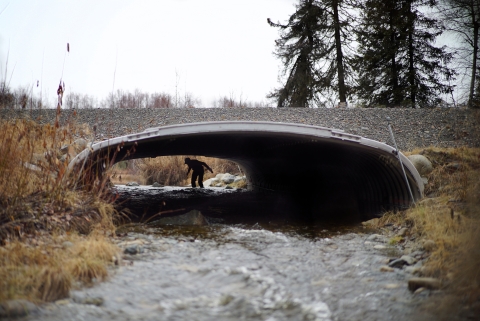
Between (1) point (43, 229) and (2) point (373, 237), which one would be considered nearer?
(1) point (43, 229)

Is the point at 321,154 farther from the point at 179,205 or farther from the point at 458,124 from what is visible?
the point at 458,124

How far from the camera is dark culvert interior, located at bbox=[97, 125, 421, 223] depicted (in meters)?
7.46

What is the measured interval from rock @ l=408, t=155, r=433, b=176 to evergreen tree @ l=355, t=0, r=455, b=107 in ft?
30.9

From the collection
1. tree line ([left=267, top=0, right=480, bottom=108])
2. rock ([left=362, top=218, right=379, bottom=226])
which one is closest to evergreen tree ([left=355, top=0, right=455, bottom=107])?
tree line ([left=267, top=0, right=480, bottom=108])

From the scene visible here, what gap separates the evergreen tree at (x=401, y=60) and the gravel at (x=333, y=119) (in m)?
4.95

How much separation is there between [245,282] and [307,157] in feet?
20.3

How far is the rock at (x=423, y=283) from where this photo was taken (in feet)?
11.4

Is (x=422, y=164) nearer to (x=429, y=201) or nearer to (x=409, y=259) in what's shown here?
(x=429, y=201)

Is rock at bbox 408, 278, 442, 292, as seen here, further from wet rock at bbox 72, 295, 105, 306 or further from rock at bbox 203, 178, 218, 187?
rock at bbox 203, 178, 218, 187

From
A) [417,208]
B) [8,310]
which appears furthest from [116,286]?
[417,208]

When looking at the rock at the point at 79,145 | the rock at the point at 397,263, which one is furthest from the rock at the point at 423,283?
the rock at the point at 79,145

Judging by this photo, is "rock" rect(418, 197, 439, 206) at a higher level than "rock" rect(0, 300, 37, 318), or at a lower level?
higher

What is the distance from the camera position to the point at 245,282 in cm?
374

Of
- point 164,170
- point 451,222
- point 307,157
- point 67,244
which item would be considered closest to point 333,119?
point 307,157
